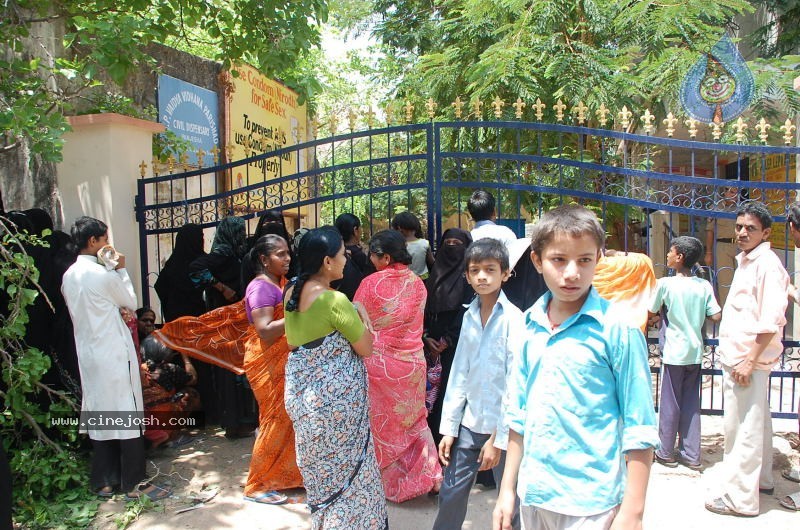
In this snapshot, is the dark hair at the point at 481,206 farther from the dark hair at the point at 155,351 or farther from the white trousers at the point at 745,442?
the dark hair at the point at 155,351

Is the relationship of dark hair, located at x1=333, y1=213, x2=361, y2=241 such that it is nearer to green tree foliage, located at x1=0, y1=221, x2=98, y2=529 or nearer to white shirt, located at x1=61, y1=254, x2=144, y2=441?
white shirt, located at x1=61, y1=254, x2=144, y2=441

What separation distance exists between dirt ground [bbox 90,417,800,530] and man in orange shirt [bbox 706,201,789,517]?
0.17 m

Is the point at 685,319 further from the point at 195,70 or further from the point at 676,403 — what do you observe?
the point at 195,70

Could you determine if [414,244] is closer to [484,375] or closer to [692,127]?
[484,375]

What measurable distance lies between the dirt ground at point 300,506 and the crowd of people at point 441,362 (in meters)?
0.09

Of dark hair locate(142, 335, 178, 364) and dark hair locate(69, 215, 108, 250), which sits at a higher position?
dark hair locate(69, 215, 108, 250)

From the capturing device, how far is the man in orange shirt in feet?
10.9

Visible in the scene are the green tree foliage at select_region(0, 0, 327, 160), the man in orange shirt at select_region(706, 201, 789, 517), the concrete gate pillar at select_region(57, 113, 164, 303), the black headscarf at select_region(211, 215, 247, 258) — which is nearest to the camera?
the man in orange shirt at select_region(706, 201, 789, 517)

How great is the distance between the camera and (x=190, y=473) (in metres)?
4.05

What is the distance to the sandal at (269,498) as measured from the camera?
142 inches

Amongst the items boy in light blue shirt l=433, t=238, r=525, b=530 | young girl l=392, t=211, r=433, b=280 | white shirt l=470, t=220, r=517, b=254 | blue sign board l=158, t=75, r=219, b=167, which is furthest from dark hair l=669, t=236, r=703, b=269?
blue sign board l=158, t=75, r=219, b=167

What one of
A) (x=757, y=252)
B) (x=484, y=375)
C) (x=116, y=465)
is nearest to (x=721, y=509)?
(x=757, y=252)

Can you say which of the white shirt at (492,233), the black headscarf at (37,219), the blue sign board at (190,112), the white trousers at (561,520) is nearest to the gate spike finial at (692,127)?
the white shirt at (492,233)

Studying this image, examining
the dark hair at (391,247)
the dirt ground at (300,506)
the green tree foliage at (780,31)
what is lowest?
the dirt ground at (300,506)
